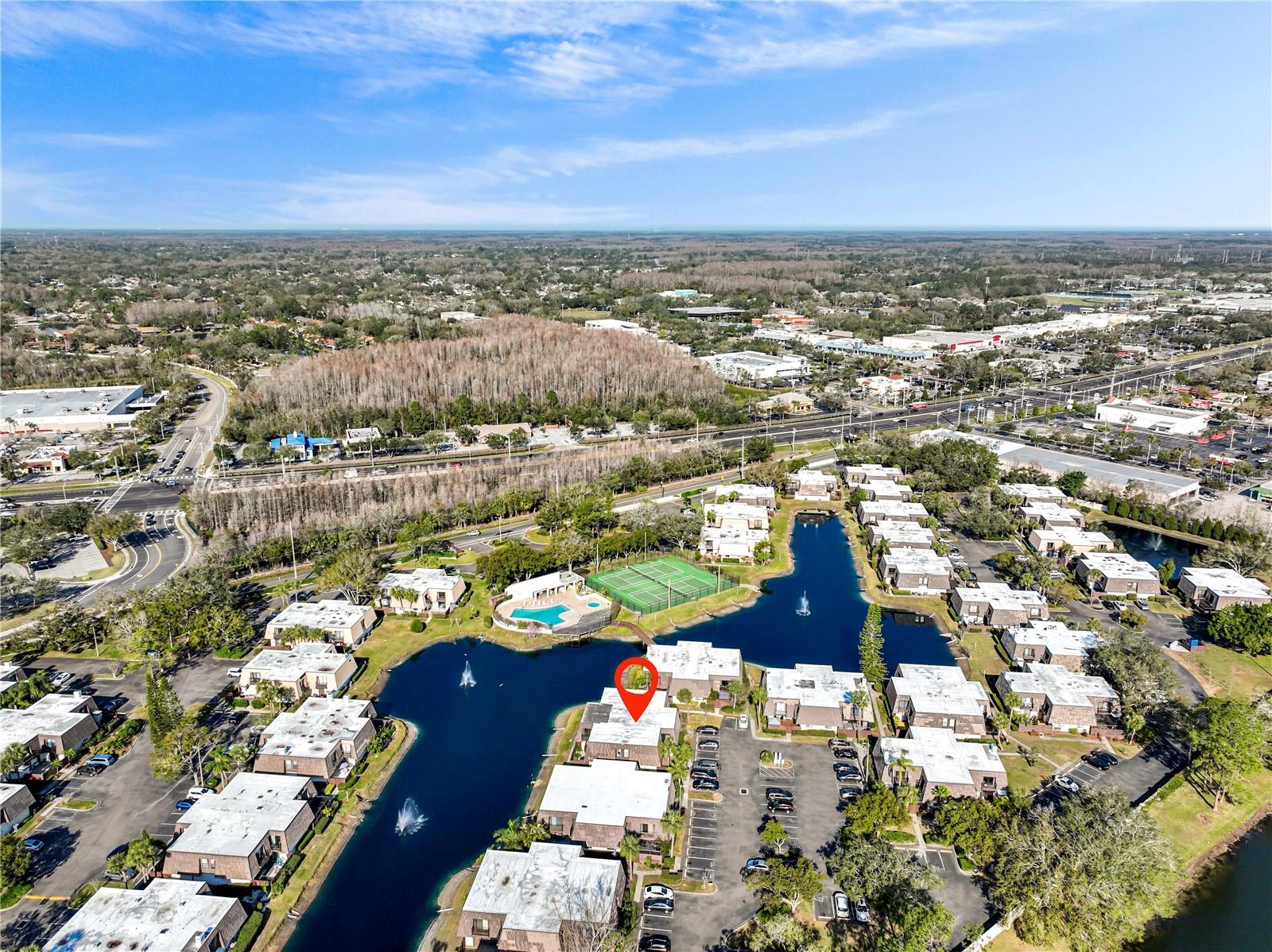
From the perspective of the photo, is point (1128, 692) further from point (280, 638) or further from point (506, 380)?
point (506, 380)

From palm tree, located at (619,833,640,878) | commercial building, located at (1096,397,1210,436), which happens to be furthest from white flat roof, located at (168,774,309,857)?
commercial building, located at (1096,397,1210,436)

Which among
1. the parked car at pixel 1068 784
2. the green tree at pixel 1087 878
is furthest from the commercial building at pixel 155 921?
the parked car at pixel 1068 784

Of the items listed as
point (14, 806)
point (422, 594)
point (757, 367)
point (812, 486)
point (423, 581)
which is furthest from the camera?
point (757, 367)

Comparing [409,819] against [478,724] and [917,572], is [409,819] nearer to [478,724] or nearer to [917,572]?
[478,724]

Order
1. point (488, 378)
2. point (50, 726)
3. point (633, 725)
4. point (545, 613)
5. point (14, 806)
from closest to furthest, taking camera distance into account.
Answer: point (14, 806) < point (50, 726) < point (633, 725) < point (545, 613) < point (488, 378)

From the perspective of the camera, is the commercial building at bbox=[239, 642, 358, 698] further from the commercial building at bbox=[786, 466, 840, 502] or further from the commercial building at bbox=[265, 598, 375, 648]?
the commercial building at bbox=[786, 466, 840, 502]

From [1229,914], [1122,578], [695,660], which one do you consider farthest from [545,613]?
[1122,578]

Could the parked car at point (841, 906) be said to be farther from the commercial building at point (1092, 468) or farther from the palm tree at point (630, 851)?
the commercial building at point (1092, 468)
